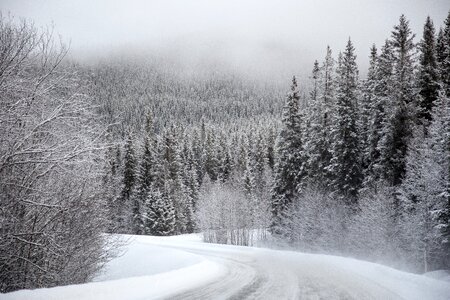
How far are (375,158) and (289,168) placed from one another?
10.4 meters

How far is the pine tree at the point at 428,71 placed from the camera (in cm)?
3161

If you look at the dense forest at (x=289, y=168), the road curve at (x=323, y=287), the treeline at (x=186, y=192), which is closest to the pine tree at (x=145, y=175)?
the treeline at (x=186, y=192)

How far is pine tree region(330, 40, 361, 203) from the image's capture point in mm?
34938

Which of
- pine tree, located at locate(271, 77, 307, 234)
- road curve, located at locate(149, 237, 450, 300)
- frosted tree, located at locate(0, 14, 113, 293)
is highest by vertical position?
pine tree, located at locate(271, 77, 307, 234)

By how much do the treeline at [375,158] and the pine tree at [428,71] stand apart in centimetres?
8

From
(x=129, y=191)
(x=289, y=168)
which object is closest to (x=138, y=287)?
(x=289, y=168)

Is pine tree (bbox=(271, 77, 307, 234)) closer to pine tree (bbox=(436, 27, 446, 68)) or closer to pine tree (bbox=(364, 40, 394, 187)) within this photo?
pine tree (bbox=(364, 40, 394, 187))

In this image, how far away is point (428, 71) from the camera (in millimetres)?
32188

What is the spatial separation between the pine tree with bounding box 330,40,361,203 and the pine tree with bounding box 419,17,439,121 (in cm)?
587

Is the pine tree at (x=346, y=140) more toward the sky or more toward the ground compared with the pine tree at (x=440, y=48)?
more toward the ground

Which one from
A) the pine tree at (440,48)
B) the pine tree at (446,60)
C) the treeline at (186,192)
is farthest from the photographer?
the treeline at (186,192)

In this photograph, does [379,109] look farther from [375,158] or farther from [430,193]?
[430,193]

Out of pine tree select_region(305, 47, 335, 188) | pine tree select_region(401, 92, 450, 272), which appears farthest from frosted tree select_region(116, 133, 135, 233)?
pine tree select_region(401, 92, 450, 272)

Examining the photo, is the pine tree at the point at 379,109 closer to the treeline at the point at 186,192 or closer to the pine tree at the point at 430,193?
the pine tree at the point at 430,193
